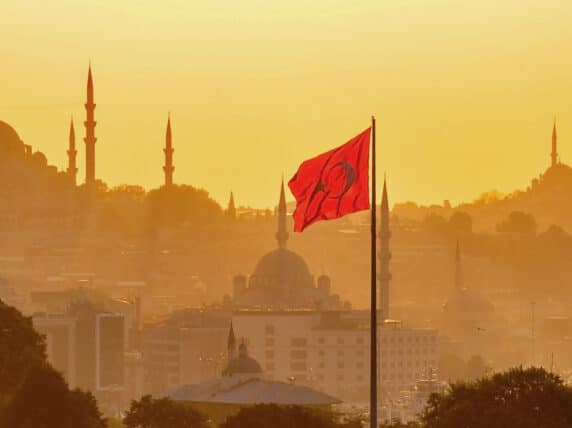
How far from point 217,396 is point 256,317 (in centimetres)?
7457

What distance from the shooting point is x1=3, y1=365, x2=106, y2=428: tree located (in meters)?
68.2

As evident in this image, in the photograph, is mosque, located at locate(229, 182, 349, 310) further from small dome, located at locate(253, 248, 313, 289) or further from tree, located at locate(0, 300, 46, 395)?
tree, located at locate(0, 300, 46, 395)

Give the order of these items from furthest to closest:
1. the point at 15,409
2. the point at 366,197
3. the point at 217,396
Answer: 1. the point at 217,396
2. the point at 15,409
3. the point at 366,197

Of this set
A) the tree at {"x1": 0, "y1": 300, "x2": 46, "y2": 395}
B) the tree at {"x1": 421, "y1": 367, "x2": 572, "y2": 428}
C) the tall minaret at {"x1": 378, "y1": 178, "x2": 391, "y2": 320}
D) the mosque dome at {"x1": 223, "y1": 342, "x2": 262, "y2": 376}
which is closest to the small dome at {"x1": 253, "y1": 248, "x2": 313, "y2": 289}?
the tall minaret at {"x1": 378, "y1": 178, "x2": 391, "y2": 320}

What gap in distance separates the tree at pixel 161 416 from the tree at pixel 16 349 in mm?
2649

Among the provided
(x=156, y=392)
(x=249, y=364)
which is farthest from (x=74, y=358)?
(x=249, y=364)

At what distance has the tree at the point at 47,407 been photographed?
6819 cm

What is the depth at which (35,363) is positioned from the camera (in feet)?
248

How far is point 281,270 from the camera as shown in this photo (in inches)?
7579

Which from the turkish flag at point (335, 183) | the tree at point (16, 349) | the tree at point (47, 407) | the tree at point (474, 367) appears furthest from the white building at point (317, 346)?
the turkish flag at point (335, 183)

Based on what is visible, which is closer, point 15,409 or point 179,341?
point 15,409

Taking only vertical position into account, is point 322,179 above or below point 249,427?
above

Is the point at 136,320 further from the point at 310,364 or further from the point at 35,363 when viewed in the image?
the point at 35,363

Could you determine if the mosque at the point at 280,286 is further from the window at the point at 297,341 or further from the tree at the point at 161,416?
the tree at the point at 161,416
